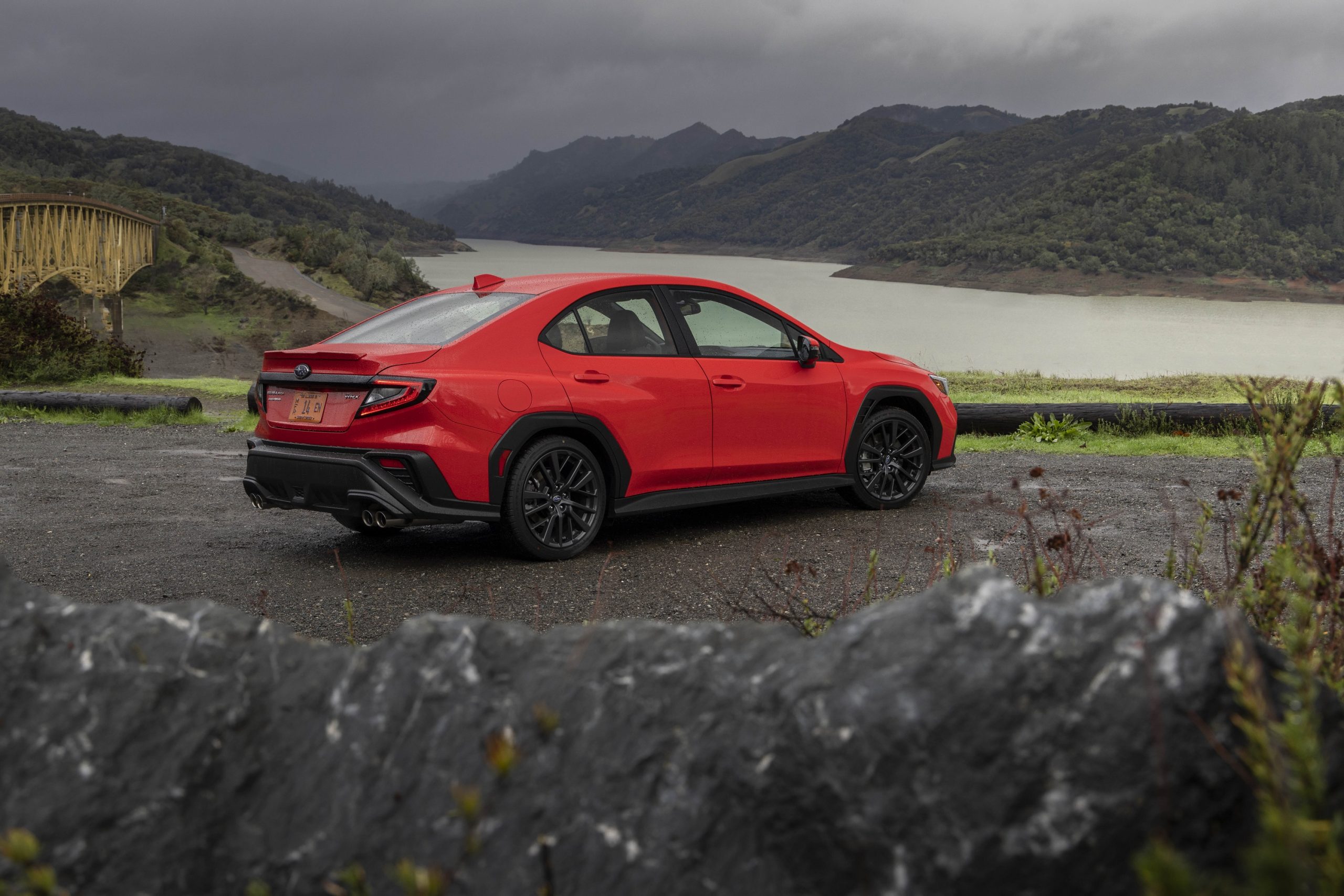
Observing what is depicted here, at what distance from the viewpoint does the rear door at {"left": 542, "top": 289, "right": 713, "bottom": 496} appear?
622 cm

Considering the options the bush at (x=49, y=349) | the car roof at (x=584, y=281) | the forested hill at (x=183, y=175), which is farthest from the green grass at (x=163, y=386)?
the forested hill at (x=183, y=175)

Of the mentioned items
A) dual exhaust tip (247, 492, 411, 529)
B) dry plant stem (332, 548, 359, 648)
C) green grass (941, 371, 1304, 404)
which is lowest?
dry plant stem (332, 548, 359, 648)

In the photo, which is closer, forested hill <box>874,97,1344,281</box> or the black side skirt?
the black side skirt

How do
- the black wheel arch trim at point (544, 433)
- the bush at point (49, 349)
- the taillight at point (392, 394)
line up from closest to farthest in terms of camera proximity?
the taillight at point (392, 394), the black wheel arch trim at point (544, 433), the bush at point (49, 349)

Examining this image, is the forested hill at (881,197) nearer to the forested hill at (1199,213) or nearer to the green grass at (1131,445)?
the forested hill at (1199,213)

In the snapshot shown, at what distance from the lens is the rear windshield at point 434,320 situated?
6117 mm

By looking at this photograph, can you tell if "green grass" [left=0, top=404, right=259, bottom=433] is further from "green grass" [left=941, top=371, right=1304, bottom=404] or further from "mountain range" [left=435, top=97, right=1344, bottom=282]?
"mountain range" [left=435, top=97, right=1344, bottom=282]

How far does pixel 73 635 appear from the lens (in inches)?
82.4

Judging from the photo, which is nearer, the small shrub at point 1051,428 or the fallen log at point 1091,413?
the small shrub at point 1051,428

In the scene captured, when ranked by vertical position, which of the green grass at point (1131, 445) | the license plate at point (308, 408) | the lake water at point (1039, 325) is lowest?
the green grass at point (1131, 445)

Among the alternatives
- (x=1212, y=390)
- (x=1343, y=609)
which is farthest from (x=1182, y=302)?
(x=1343, y=609)

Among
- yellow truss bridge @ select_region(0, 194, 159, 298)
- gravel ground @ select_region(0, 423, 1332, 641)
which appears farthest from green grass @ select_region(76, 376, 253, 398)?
yellow truss bridge @ select_region(0, 194, 159, 298)

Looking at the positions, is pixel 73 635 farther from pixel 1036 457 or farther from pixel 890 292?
pixel 890 292

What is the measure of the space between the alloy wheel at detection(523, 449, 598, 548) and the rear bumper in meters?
0.25
